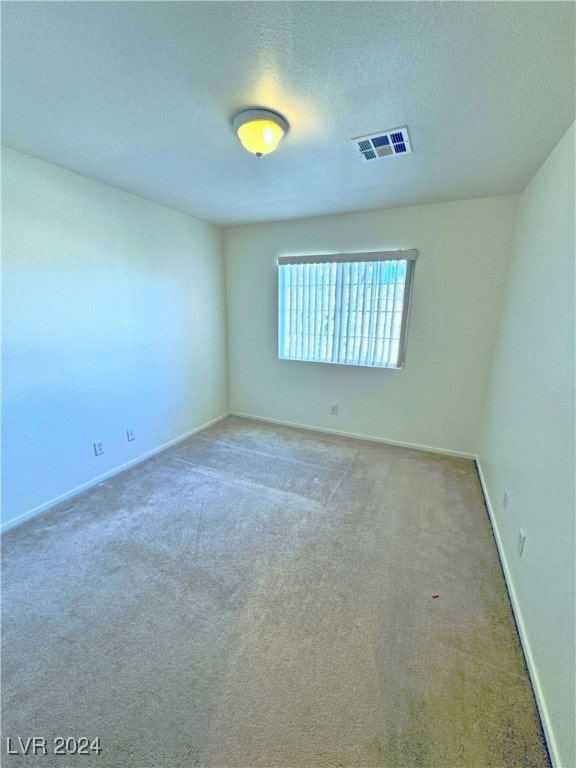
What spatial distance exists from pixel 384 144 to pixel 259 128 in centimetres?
75

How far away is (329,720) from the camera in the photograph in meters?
1.12

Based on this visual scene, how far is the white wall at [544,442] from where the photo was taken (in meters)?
1.08

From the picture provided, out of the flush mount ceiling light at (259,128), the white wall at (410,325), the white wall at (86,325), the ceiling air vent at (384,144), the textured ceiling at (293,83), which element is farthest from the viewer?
the white wall at (410,325)

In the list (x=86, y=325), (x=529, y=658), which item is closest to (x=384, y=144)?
(x=86, y=325)

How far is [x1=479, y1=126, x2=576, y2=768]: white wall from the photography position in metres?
1.08

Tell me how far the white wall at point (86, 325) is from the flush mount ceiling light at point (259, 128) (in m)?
1.50

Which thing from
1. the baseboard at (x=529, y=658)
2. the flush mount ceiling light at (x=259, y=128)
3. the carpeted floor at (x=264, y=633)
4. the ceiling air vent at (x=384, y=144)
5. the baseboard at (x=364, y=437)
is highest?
the ceiling air vent at (x=384, y=144)

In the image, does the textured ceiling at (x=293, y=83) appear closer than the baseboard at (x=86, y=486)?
Yes

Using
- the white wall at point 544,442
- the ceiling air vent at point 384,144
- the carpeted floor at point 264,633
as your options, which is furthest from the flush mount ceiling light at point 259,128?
the carpeted floor at point 264,633

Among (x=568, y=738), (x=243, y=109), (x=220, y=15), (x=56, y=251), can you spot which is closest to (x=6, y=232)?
(x=56, y=251)

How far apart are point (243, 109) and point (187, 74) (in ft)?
0.96

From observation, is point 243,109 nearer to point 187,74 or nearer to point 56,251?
point 187,74

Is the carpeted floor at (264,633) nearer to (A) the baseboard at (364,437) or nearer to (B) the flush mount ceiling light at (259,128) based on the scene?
(A) the baseboard at (364,437)

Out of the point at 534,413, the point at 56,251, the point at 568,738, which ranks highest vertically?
the point at 56,251
